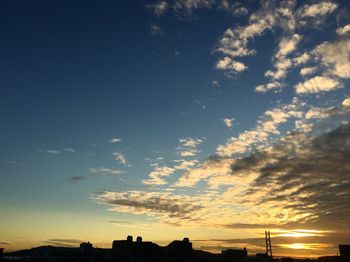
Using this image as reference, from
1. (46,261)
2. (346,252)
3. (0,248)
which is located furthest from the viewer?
(346,252)

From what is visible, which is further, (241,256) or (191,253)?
(241,256)

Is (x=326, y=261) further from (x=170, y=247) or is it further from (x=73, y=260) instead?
(x=73, y=260)

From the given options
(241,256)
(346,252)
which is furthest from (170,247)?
(346,252)

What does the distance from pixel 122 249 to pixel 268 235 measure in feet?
265

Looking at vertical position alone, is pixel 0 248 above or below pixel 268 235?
below

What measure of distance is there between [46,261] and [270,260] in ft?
288

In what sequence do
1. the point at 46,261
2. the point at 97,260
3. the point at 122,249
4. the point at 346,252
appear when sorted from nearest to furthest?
the point at 46,261 → the point at 97,260 → the point at 346,252 → the point at 122,249

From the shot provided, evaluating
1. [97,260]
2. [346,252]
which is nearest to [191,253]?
[97,260]

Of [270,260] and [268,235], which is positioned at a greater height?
[268,235]

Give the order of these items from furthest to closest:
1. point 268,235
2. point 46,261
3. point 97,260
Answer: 1. point 268,235
2. point 97,260
3. point 46,261

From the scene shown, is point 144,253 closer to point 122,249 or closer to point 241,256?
→ point 122,249

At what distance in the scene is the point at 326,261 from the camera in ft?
498

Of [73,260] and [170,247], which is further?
[170,247]

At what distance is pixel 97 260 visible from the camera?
135000 millimetres
